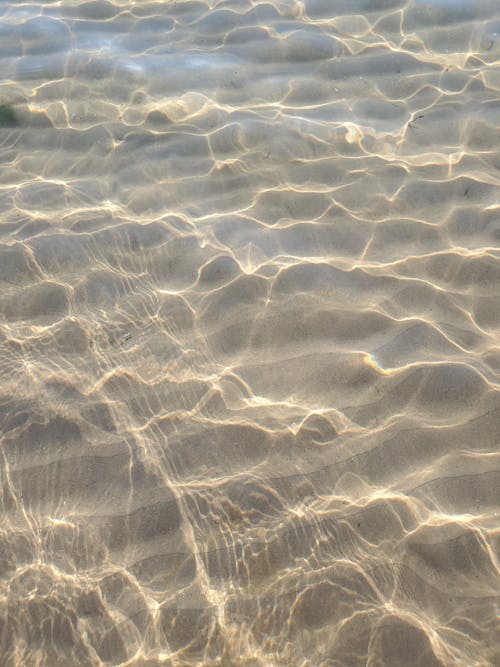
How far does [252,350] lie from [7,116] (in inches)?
123

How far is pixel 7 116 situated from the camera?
14.3 ft

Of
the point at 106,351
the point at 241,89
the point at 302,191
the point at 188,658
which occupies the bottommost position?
the point at 188,658

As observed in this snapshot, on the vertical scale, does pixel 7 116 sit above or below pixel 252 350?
above

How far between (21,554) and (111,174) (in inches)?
108

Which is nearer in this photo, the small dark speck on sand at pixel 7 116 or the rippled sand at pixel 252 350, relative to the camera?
the rippled sand at pixel 252 350

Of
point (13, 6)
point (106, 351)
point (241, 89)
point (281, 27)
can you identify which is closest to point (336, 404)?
point (106, 351)

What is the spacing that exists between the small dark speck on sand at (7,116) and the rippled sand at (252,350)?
0.03m

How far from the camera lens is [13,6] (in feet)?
18.1

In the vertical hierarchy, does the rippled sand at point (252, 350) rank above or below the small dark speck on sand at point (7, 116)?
below

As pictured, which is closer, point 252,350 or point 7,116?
point 252,350

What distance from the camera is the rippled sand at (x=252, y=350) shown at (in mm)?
2150

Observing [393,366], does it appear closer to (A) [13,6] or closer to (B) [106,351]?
(B) [106,351]

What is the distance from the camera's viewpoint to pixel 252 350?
2959 mm

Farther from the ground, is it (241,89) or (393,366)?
(241,89)
